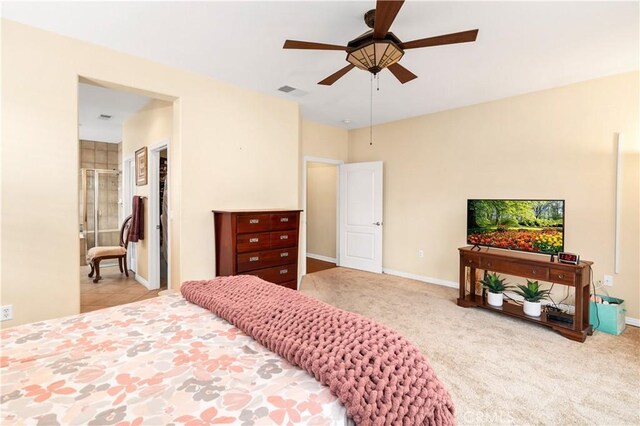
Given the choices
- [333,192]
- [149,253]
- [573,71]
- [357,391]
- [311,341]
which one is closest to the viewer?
[357,391]

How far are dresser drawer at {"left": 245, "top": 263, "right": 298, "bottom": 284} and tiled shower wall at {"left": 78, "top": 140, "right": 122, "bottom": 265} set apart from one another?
4703 mm

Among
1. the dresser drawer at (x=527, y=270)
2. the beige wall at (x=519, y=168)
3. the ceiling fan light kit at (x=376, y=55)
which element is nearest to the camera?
the ceiling fan light kit at (x=376, y=55)

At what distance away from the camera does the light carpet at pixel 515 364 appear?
6.15 ft

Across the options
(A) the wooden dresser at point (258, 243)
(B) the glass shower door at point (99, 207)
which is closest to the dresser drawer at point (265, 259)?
(A) the wooden dresser at point (258, 243)

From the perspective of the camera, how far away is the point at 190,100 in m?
3.36

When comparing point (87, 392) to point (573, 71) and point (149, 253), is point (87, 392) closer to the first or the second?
point (149, 253)

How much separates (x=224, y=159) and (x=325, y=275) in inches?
104

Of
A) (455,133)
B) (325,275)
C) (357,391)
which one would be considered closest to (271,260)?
(325,275)

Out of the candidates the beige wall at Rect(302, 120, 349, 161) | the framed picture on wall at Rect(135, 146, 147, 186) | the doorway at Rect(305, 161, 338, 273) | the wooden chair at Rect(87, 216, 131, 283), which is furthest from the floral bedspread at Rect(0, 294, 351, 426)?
the doorway at Rect(305, 161, 338, 273)

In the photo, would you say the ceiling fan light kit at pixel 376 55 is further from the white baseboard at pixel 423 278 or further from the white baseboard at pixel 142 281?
the white baseboard at pixel 142 281

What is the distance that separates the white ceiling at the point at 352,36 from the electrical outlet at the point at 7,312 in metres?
2.25

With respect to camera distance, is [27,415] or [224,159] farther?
[224,159]

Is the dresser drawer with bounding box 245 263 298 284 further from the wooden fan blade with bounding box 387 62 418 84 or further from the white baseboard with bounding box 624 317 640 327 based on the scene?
the white baseboard with bounding box 624 317 640 327

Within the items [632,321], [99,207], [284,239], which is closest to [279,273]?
[284,239]
